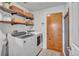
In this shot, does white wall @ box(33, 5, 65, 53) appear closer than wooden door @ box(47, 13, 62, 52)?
No

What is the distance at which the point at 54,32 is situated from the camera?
15.3 ft

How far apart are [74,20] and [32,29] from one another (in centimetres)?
338

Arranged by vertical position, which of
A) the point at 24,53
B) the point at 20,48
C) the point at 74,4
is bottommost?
the point at 24,53

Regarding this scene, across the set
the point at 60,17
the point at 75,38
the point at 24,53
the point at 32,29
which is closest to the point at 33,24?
the point at 32,29

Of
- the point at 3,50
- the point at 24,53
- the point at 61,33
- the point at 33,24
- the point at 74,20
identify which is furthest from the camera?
the point at 33,24

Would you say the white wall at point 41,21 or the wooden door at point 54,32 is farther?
the white wall at point 41,21

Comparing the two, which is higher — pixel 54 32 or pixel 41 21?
pixel 41 21

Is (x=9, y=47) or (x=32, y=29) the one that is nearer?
(x=9, y=47)

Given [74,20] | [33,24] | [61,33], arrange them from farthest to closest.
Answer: [33,24]
[61,33]
[74,20]

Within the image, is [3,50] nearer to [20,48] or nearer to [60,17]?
[20,48]

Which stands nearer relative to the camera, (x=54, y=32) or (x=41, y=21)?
(x=54, y=32)

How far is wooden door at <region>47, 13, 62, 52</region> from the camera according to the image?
4.43 meters

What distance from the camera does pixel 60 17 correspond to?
14.5 ft

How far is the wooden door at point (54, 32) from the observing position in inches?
174
